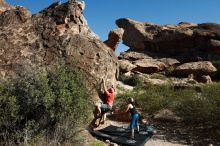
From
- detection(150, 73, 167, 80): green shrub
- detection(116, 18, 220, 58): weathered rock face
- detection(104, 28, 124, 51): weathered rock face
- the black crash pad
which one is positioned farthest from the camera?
detection(116, 18, 220, 58): weathered rock face

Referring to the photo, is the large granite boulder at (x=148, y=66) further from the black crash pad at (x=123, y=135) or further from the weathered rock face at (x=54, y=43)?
the black crash pad at (x=123, y=135)

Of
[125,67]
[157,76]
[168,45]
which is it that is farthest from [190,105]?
[168,45]

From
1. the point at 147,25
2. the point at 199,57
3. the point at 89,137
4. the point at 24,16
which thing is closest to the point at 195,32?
the point at 199,57

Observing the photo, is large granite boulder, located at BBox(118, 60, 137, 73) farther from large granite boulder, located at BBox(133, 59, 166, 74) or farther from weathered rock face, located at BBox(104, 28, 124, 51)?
weathered rock face, located at BBox(104, 28, 124, 51)

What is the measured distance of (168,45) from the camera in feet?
170

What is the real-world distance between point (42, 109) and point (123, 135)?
13.1ft

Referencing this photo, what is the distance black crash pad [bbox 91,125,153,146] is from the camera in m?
13.5

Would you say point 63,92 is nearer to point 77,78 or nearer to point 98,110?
point 77,78

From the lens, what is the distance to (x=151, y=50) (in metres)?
52.8

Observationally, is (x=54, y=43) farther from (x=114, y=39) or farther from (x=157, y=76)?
(x=157, y=76)

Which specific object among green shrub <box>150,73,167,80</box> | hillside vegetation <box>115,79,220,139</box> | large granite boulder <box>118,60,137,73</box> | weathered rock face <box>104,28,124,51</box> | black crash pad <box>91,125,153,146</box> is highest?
weathered rock face <box>104,28,124,51</box>

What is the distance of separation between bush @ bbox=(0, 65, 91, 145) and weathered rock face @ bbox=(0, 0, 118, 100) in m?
3.04

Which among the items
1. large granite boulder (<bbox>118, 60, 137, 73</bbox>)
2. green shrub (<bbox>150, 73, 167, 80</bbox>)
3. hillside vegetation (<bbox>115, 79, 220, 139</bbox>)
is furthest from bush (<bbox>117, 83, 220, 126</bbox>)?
green shrub (<bbox>150, 73, 167, 80</bbox>)

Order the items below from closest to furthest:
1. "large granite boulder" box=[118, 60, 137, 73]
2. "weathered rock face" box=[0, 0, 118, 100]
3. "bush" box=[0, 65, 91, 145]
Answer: "bush" box=[0, 65, 91, 145]
"weathered rock face" box=[0, 0, 118, 100]
"large granite boulder" box=[118, 60, 137, 73]
